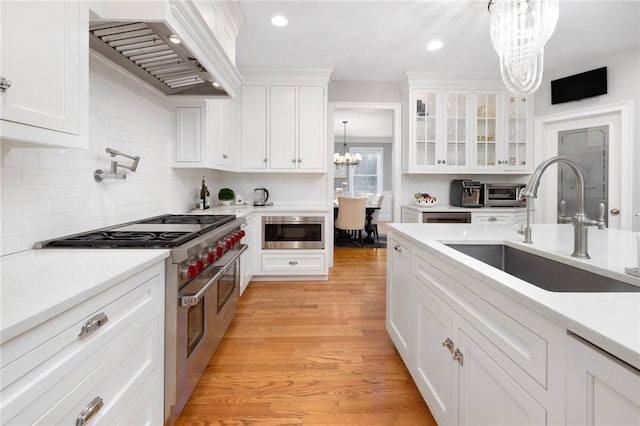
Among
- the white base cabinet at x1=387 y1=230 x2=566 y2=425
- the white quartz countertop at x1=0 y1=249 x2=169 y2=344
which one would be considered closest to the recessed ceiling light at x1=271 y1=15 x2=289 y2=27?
the white base cabinet at x1=387 y1=230 x2=566 y2=425

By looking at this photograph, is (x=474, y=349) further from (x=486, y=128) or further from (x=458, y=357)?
(x=486, y=128)

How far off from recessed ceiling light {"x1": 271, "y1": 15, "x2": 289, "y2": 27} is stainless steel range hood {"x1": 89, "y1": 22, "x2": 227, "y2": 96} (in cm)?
98

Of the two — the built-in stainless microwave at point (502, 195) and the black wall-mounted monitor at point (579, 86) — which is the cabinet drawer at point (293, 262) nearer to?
the built-in stainless microwave at point (502, 195)

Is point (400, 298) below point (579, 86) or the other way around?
below

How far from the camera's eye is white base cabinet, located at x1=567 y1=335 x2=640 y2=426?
0.52 metres

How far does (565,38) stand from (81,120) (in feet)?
13.9

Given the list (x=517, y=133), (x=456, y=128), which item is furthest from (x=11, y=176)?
(x=517, y=133)

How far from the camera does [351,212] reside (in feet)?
18.2

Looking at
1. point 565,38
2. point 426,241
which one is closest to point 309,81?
point 565,38

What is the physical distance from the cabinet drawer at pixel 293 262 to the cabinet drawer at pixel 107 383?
244 centimetres

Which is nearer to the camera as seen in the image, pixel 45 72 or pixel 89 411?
pixel 89 411

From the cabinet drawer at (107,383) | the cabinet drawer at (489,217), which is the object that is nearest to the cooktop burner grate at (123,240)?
the cabinet drawer at (107,383)

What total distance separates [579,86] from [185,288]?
15.7ft

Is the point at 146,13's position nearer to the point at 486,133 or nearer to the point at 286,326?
the point at 286,326
